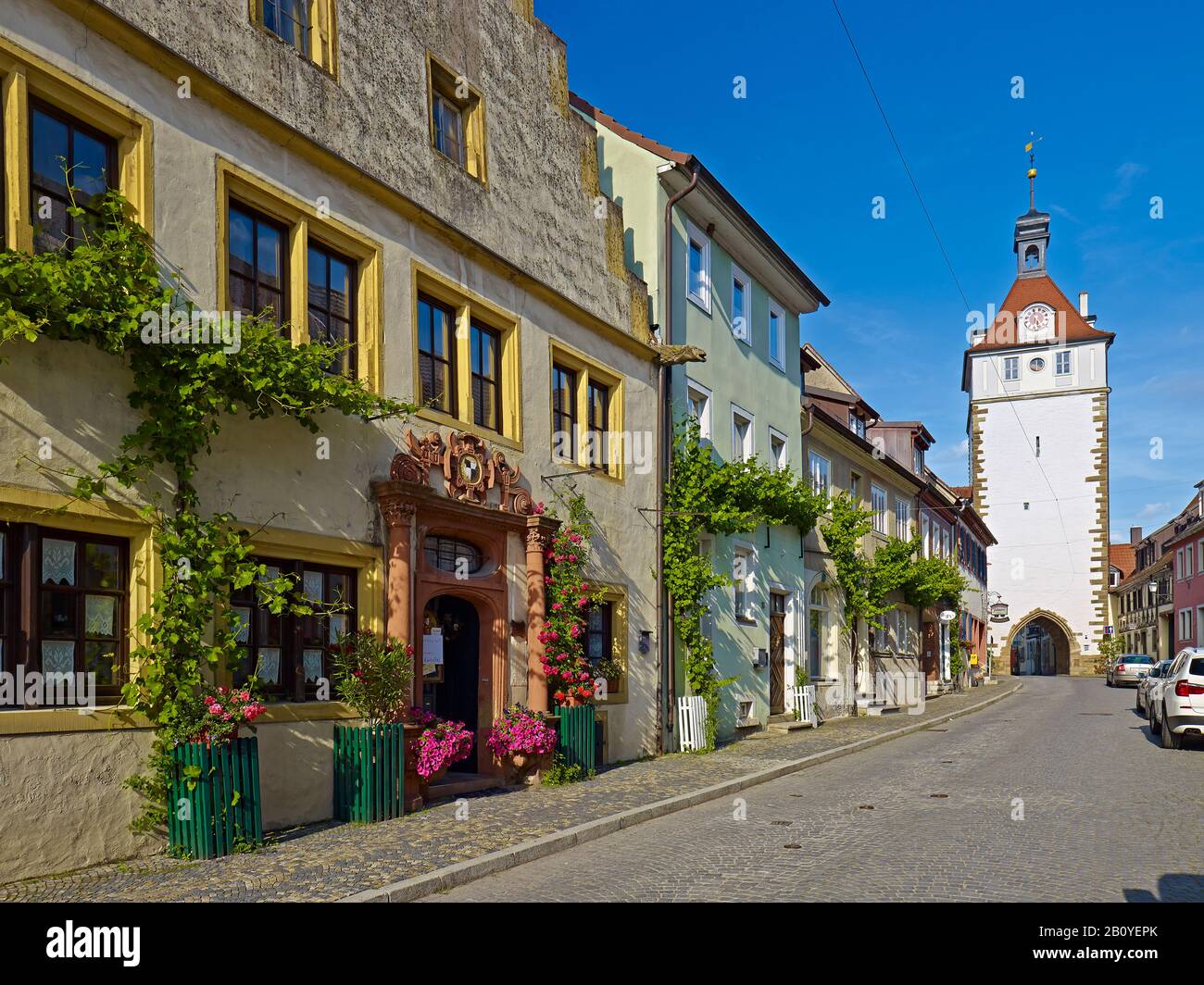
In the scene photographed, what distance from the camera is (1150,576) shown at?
69125mm

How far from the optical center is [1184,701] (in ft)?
58.0

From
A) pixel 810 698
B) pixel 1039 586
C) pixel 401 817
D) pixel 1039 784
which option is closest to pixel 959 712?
pixel 810 698

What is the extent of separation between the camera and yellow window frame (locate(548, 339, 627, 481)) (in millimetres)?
15047

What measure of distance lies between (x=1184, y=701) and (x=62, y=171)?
1757cm

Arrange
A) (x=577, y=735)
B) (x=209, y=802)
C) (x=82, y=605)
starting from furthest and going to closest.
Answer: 1. (x=577, y=735)
2. (x=209, y=802)
3. (x=82, y=605)

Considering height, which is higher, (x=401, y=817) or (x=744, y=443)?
(x=744, y=443)

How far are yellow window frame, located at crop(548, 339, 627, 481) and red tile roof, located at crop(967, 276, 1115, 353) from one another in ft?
195

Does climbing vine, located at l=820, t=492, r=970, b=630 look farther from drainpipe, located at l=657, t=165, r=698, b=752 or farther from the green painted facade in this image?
drainpipe, located at l=657, t=165, r=698, b=752

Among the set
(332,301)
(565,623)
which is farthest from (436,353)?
(565,623)

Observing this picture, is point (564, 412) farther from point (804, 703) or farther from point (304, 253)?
point (804, 703)

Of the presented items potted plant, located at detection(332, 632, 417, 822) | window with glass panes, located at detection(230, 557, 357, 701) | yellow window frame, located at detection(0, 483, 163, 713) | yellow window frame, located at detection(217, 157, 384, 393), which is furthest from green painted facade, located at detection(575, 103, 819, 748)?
yellow window frame, located at detection(0, 483, 163, 713)

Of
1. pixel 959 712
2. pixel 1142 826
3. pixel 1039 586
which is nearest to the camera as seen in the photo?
pixel 1142 826
